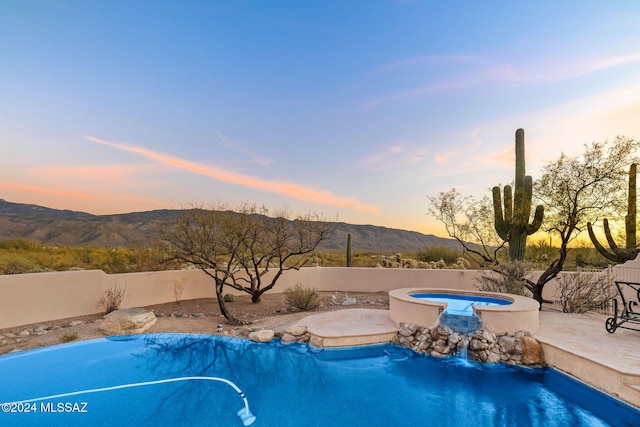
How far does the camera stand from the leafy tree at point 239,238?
10.2 m

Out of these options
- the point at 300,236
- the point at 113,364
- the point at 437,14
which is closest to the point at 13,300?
the point at 113,364

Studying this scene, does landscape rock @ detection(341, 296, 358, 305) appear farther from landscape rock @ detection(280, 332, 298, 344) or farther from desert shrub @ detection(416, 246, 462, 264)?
desert shrub @ detection(416, 246, 462, 264)

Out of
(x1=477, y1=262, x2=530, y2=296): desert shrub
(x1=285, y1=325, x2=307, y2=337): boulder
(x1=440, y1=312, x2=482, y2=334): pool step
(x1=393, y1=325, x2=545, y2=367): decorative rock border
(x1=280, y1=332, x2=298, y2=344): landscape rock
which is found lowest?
(x1=280, y1=332, x2=298, y2=344): landscape rock

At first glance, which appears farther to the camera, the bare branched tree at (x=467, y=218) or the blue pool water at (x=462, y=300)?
the bare branched tree at (x=467, y=218)

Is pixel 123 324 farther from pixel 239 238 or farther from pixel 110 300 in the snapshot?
pixel 239 238

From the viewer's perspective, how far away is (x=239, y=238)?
10.7 meters

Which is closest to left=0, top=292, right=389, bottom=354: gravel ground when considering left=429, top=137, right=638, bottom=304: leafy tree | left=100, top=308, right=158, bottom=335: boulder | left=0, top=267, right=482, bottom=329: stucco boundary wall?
left=100, top=308, right=158, bottom=335: boulder

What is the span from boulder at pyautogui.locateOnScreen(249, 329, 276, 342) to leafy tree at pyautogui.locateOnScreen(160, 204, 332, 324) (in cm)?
147

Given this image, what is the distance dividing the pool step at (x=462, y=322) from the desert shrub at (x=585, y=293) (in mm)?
4656

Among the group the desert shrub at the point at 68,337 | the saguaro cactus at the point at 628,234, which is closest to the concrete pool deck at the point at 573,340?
the saguaro cactus at the point at 628,234

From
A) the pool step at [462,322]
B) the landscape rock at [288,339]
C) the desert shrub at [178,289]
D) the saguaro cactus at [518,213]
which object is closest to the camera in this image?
the pool step at [462,322]

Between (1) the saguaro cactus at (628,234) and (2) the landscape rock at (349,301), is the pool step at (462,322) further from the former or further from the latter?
(1) the saguaro cactus at (628,234)

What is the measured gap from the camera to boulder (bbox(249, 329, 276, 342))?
765 cm

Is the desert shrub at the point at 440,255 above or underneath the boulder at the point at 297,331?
above
